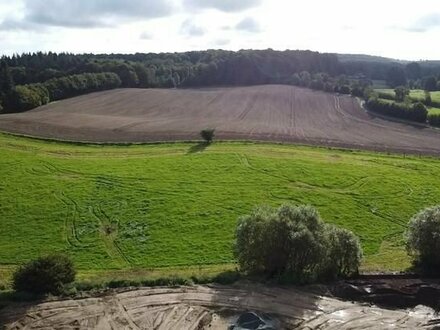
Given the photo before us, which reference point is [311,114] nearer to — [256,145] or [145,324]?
[256,145]

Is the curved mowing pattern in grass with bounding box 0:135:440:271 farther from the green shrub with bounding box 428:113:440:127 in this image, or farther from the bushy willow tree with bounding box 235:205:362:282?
the green shrub with bounding box 428:113:440:127

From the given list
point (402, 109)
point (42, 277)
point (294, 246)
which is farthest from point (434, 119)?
point (42, 277)

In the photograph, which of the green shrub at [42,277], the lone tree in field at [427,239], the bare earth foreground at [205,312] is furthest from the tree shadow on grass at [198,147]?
the bare earth foreground at [205,312]

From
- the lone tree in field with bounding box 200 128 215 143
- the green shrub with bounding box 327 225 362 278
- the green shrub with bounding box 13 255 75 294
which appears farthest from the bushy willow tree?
the lone tree in field with bounding box 200 128 215 143

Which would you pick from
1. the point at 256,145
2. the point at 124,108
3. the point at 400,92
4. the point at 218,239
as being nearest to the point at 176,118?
the point at 124,108

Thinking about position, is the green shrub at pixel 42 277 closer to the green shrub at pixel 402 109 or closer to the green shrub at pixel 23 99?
the green shrub at pixel 23 99
